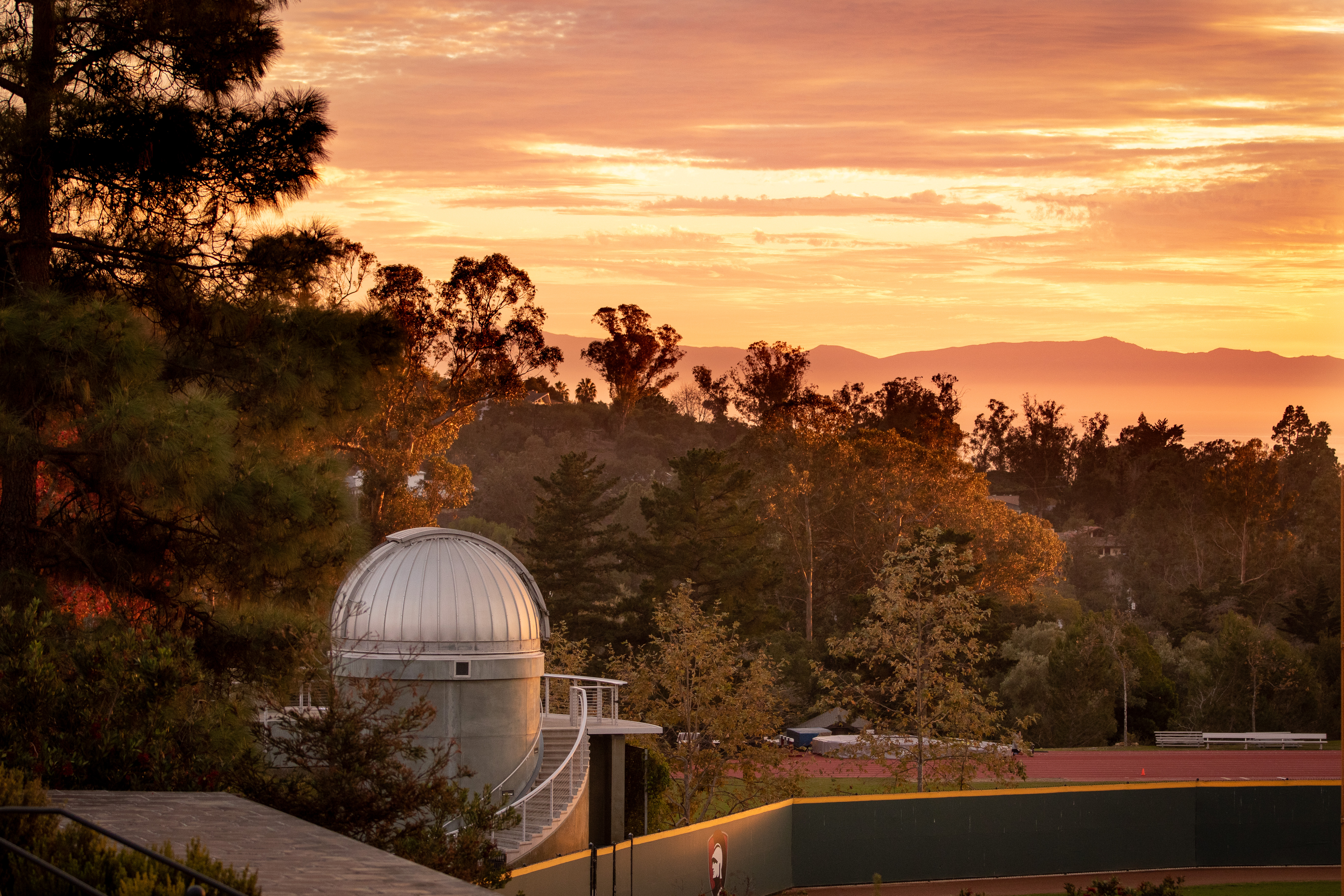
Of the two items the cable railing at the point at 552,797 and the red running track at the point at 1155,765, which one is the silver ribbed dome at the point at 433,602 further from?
the red running track at the point at 1155,765

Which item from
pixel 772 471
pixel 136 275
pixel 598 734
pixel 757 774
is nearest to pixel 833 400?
pixel 772 471

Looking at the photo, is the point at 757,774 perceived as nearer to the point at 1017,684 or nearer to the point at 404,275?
the point at 1017,684

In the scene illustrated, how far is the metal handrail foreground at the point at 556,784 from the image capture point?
22125 mm

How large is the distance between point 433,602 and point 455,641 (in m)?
0.77

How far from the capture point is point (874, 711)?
33.3m

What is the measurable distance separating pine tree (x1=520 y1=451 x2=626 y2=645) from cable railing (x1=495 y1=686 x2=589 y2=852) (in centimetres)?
2371

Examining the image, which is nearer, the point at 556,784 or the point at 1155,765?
the point at 556,784

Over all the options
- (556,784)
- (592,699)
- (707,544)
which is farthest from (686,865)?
(707,544)

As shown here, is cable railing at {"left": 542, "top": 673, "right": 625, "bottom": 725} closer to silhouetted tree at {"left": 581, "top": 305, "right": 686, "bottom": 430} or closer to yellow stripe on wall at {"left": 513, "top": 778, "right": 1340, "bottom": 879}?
yellow stripe on wall at {"left": 513, "top": 778, "right": 1340, "bottom": 879}

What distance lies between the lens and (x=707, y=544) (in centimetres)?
4938

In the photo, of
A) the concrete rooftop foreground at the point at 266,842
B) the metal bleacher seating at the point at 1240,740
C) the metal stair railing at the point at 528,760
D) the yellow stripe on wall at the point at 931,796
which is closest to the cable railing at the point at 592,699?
the metal stair railing at the point at 528,760

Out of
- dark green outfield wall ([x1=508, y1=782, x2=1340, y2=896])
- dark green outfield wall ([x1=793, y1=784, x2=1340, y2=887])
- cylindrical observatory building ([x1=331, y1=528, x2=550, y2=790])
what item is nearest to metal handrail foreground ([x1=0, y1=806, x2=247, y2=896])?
cylindrical observatory building ([x1=331, y1=528, x2=550, y2=790])

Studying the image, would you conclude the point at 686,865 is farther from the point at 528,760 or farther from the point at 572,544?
the point at 572,544

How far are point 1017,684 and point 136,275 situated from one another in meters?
38.9
